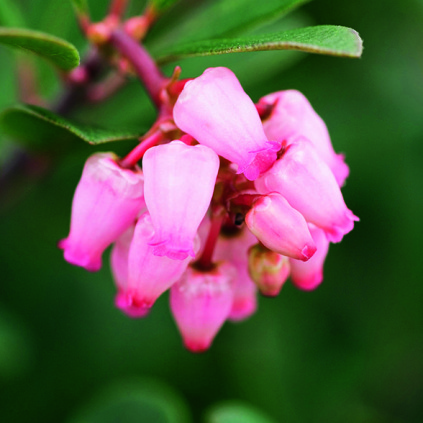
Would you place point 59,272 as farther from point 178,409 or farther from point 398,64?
point 398,64

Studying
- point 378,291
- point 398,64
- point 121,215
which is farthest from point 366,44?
point 121,215

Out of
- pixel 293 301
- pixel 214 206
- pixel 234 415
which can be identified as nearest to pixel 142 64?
Answer: pixel 214 206

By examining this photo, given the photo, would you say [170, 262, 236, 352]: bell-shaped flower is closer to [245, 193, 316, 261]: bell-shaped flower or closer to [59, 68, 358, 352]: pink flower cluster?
[59, 68, 358, 352]: pink flower cluster

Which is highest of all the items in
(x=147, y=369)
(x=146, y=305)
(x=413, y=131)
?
(x=146, y=305)

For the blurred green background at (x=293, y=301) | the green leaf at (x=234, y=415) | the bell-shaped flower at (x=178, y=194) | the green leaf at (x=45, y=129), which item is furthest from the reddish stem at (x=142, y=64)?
the green leaf at (x=234, y=415)

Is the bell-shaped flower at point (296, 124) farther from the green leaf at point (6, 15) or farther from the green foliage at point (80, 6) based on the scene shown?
the green leaf at point (6, 15)

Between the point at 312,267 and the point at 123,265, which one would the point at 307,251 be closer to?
the point at 312,267

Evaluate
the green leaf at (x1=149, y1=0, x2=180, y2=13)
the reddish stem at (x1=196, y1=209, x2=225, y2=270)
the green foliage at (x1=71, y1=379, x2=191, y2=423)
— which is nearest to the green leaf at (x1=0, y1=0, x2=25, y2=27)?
the green leaf at (x1=149, y1=0, x2=180, y2=13)
